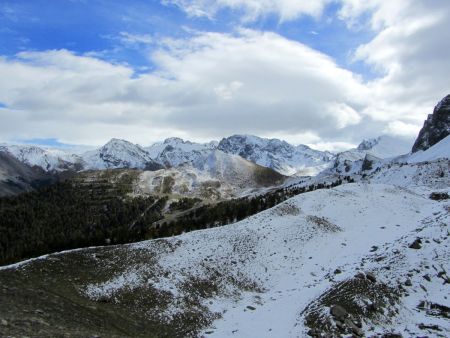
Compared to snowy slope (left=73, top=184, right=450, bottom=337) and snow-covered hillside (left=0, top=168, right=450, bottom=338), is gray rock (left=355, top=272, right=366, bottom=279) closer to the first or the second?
snow-covered hillside (left=0, top=168, right=450, bottom=338)

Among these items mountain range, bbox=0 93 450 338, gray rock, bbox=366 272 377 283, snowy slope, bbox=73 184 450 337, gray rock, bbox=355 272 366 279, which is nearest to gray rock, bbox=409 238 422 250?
mountain range, bbox=0 93 450 338

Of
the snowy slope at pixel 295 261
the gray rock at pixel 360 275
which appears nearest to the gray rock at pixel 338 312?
the snowy slope at pixel 295 261

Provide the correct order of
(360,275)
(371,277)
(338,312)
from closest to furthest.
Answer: (338,312), (371,277), (360,275)

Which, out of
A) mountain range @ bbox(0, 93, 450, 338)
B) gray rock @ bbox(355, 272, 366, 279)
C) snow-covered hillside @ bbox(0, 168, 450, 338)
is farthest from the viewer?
gray rock @ bbox(355, 272, 366, 279)

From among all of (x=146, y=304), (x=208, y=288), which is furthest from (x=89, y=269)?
(x=208, y=288)

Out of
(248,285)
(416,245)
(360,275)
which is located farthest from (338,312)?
(416,245)

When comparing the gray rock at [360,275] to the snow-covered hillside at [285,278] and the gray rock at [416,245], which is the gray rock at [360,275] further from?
the gray rock at [416,245]

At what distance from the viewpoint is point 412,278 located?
29.5m

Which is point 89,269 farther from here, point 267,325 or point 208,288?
point 267,325

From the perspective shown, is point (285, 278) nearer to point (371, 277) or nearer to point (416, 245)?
point (371, 277)

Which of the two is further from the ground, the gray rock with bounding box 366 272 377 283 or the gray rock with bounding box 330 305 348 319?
the gray rock with bounding box 366 272 377 283

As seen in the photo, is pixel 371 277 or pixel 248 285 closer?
pixel 371 277

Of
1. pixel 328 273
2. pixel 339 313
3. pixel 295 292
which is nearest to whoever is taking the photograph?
pixel 339 313

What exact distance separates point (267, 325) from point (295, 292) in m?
5.85
